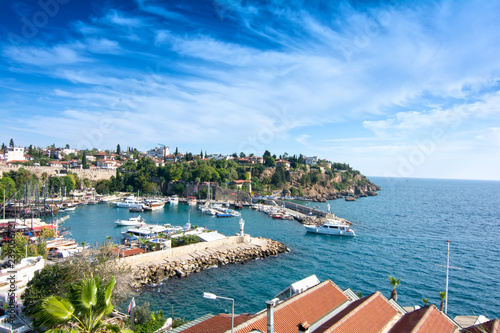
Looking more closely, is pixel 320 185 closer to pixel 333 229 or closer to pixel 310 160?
pixel 310 160

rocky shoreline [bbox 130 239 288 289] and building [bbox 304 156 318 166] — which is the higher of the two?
building [bbox 304 156 318 166]

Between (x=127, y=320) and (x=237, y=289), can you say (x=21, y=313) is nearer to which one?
(x=127, y=320)

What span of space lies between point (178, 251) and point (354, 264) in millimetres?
15749

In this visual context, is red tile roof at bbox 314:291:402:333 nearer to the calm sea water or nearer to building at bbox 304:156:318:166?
the calm sea water

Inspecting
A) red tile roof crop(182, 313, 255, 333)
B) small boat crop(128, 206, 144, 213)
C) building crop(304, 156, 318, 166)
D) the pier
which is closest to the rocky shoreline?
red tile roof crop(182, 313, 255, 333)

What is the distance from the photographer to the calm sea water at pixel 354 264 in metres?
19.5

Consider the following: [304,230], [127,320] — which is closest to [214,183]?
[304,230]

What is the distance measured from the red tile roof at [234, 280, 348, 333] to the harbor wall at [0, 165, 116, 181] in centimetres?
7269

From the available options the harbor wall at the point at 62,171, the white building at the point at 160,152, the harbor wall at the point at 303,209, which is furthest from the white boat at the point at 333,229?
the white building at the point at 160,152

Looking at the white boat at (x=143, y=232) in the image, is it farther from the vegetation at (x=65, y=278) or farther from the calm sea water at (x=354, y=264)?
the vegetation at (x=65, y=278)

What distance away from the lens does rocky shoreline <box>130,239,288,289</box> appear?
20688 mm

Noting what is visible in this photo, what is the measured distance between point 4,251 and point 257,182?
69.5 metres

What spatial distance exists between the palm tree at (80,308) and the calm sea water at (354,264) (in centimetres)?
1008

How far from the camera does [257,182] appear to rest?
87.1 metres
